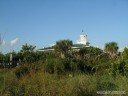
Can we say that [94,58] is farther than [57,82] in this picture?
Yes

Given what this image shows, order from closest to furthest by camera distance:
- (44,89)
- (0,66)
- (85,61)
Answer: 1. (44,89)
2. (0,66)
3. (85,61)

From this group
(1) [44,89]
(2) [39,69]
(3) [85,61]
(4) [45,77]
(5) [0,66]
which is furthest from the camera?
(3) [85,61]

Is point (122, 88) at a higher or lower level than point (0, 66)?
lower

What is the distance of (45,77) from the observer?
7.19 metres

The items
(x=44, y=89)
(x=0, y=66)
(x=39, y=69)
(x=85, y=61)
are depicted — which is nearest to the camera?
(x=44, y=89)

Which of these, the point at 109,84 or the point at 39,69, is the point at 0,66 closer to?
the point at 39,69

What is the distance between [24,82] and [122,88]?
2.36 metres

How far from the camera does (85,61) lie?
44.0 ft

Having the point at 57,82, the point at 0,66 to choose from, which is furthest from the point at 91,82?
the point at 0,66

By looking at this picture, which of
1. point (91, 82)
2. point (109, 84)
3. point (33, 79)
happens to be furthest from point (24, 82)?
point (109, 84)

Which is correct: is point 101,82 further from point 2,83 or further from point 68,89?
point 2,83

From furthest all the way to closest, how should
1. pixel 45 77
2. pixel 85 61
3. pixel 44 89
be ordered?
1. pixel 85 61
2. pixel 45 77
3. pixel 44 89

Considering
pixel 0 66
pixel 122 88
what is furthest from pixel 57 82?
pixel 0 66

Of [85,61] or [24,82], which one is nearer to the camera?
[24,82]
